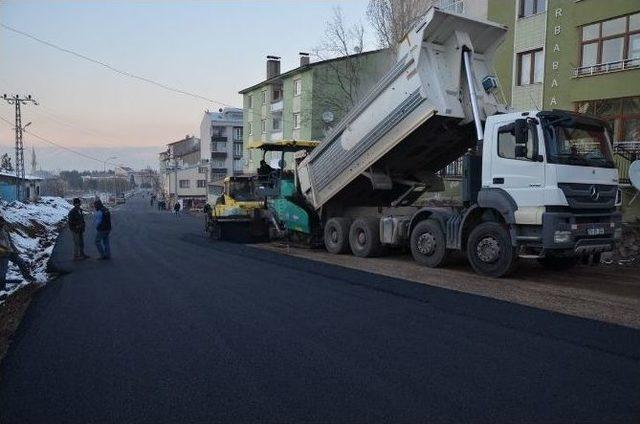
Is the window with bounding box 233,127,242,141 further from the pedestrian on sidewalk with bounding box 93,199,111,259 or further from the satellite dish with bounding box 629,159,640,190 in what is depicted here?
the satellite dish with bounding box 629,159,640,190

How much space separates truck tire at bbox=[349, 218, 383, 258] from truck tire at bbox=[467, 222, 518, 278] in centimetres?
295

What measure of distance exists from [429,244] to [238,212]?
818cm

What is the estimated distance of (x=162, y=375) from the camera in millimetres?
4703

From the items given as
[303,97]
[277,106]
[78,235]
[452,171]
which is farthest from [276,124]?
[452,171]

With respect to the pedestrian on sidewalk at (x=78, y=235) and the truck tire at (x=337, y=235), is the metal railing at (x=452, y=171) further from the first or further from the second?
the pedestrian on sidewalk at (x=78, y=235)

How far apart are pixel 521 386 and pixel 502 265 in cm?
503

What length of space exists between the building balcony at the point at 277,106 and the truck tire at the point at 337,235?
32073mm

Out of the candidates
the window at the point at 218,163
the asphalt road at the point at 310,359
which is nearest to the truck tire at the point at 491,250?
the asphalt road at the point at 310,359

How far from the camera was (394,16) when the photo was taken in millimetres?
27578

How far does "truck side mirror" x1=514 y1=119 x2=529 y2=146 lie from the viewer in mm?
8492

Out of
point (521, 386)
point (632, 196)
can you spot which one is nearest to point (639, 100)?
point (632, 196)

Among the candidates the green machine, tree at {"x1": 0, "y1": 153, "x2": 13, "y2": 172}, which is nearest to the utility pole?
tree at {"x1": 0, "y1": 153, "x2": 13, "y2": 172}

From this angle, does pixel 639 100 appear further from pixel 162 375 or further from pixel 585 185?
pixel 162 375

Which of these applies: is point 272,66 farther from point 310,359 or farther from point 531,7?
point 310,359
